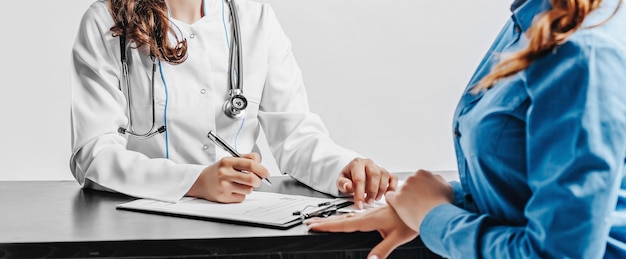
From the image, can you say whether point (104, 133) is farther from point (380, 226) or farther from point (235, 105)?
point (380, 226)

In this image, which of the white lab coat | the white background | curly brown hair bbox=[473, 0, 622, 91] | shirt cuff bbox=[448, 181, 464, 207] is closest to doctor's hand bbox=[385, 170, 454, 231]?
shirt cuff bbox=[448, 181, 464, 207]

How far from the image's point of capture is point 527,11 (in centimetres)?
81

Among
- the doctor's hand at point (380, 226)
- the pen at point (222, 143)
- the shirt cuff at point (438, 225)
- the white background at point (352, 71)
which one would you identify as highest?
the shirt cuff at point (438, 225)

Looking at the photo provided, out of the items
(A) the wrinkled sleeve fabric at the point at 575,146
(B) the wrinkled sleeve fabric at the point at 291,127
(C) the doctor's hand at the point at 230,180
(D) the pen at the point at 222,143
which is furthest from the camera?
(B) the wrinkled sleeve fabric at the point at 291,127

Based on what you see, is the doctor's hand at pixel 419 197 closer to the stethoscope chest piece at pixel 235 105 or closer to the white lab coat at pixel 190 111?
the white lab coat at pixel 190 111

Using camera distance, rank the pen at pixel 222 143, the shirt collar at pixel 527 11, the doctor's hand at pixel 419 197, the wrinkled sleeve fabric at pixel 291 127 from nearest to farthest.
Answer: the shirt collar at pixel 527 11 < the doctor's hand at pixel 419 197 < the pen at pixel 222 143 < the wrinkled sleeve fabric at pixel 291 127

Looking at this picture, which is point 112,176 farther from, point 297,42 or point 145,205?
point 297,42

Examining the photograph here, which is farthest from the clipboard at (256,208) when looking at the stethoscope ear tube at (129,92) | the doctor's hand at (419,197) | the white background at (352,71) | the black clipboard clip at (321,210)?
the white background at (352,71)

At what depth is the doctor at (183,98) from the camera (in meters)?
1.40

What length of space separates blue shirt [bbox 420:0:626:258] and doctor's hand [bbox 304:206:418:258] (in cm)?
18

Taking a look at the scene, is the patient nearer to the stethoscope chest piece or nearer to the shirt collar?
the shirt collar

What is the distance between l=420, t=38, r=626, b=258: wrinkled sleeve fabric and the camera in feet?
2.25

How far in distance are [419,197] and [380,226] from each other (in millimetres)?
92

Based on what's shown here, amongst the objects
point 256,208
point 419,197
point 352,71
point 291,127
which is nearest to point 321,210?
point 256,208
